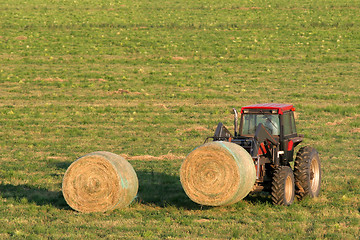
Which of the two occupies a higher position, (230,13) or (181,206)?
(230,13)

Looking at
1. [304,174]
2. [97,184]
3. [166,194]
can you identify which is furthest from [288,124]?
[97,184]

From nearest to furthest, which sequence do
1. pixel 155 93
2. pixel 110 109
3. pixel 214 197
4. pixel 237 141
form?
pixel 214 197
pixel 237 141
pixel 110 109
pixel 155 93

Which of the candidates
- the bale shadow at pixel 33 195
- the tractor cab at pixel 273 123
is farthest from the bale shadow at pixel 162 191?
the tractor cab at pixel 273 123

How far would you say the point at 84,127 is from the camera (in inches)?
1161

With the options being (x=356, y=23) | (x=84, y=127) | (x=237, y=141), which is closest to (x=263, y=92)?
(x=84, y=127)

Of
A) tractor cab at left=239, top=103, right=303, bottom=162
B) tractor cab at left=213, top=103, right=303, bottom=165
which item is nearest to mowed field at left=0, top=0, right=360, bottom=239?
tractor cab at left=213, top=103, right=303, bottom=165

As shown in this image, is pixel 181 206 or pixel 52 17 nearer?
pixel 181 206

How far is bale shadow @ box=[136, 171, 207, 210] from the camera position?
15305 mm

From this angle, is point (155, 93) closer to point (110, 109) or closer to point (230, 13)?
point (110, 109)

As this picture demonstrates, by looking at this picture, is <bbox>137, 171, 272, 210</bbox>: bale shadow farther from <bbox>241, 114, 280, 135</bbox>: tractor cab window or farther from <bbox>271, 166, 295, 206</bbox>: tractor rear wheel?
<bbox>241, 114, 280, 135</bbox>: tractor cab window

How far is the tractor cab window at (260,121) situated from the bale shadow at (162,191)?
8.54 ft

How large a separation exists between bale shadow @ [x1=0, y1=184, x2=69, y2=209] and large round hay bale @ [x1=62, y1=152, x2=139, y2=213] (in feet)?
3.46

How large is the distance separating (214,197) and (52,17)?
217 feet

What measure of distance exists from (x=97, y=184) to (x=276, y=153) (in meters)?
4.86
